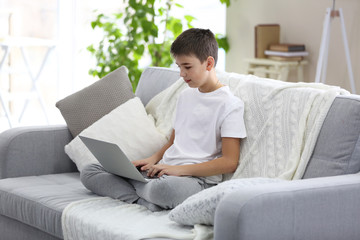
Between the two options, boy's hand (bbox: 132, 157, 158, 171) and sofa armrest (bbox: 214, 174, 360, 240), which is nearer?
sofa armrest (bbox: 214, 174, 360, 240)

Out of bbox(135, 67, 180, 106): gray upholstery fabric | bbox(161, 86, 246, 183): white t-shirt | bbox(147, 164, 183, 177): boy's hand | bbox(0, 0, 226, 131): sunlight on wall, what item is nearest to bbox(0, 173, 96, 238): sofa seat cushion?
bbox(147, 164, 183, 177): boy's hand

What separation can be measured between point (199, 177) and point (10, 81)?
422cm

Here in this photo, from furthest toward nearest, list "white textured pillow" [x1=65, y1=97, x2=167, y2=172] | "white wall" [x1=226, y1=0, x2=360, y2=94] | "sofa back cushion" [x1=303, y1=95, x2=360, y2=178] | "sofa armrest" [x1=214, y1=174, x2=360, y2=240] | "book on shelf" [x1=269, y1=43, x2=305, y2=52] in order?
"book on shelf" [x1=269, y1=43, x2=305, y2=52] < "white wall" [x1=226, y1=0, x2=360, y2=94] < "white textured pillow" [x1=65, y1=97, x2=167, y2=172] < "sofa back cushion" [x1=303, y1=95, x2=360, y2=178] < "sofa armrest" [x1=214, y1=174, x2=360, y2=240]

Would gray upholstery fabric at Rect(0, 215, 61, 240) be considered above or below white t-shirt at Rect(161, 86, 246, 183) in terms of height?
below

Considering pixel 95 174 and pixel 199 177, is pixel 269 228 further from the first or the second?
pixel 95 174

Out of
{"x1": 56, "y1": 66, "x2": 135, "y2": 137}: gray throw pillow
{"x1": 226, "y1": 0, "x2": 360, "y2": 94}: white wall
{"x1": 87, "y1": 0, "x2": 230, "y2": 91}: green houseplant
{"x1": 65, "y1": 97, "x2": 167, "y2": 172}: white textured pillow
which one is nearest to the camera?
{"x1": 65, "y1": 97, "x2": 167, "y2": 172}: white textured pillow

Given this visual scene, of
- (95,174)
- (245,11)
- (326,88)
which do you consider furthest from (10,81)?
(326,88)

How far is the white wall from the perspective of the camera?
4145 millimetres

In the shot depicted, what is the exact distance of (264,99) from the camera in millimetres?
2408

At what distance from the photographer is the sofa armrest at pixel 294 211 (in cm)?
170

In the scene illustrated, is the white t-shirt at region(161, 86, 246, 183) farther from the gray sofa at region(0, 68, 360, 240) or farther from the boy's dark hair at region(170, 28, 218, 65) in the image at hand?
the gray sofa at region(0, 68, 360, 240)

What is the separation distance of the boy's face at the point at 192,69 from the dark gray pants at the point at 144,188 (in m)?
0.37

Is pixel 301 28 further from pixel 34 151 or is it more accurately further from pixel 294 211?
pixel 294 211

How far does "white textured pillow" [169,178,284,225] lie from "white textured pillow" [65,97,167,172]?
752 mm
